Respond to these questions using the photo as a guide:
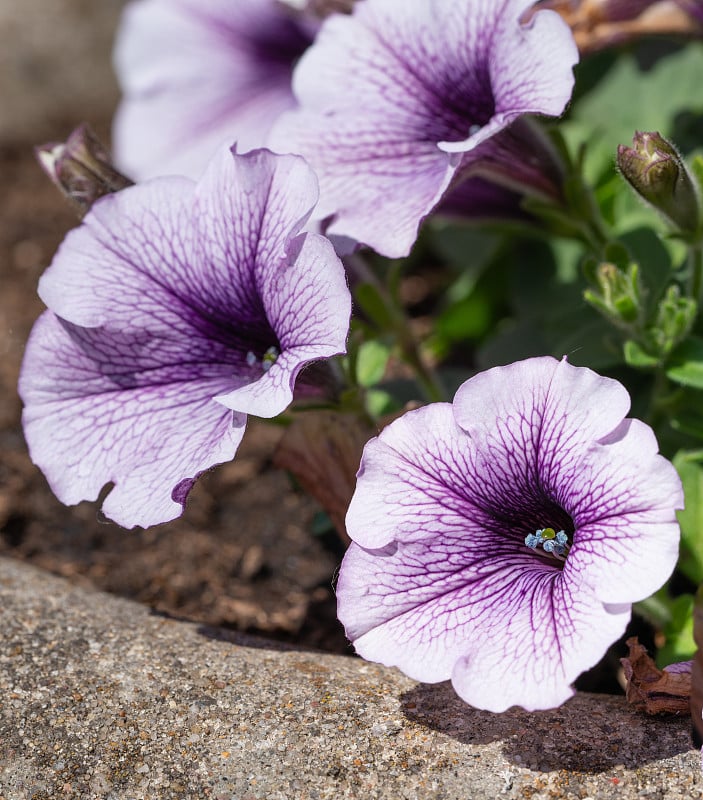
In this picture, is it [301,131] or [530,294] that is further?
[530,294]

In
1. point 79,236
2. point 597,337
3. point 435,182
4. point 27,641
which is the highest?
point 79,236

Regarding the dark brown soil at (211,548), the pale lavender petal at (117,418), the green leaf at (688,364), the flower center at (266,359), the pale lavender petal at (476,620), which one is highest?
the pale lavender petal at (117,418)

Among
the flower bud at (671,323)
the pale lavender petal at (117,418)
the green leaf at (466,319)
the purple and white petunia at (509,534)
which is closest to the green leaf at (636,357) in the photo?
the flower bud at (671,323)

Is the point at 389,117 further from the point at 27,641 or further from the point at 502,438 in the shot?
the point at 27,641

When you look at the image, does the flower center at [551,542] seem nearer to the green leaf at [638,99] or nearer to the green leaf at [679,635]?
the green leaf at [679,635]

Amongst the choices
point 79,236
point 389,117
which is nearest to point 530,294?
point 389,117

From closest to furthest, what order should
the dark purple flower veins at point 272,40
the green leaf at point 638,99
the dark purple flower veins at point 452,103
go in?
1. the dark purple flower veins at point 452,103
2. the dark purple flower veins at point 272,40
3. the green leaf at point 638,99
